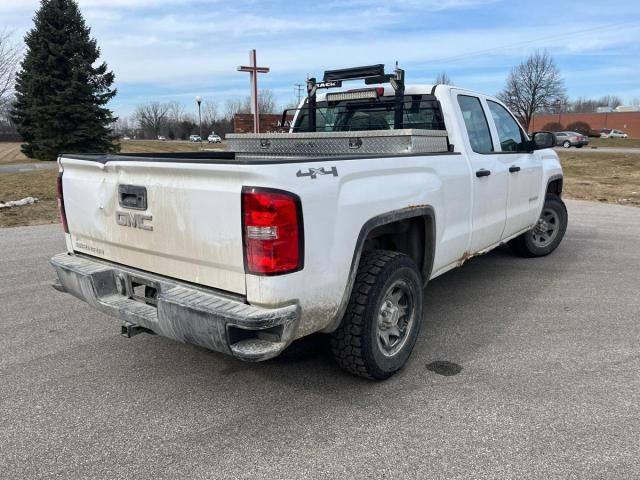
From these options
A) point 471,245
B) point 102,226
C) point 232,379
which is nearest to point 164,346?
point 232,379

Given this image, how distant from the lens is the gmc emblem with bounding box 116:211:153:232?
3.11 meters

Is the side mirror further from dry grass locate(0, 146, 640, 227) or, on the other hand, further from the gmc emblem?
dry grass locate(0, 146, 640, 227)

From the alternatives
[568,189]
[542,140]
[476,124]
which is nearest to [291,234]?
[476,124]

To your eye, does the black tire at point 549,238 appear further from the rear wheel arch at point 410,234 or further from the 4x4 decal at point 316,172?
the 4x4 decal at point 316,172

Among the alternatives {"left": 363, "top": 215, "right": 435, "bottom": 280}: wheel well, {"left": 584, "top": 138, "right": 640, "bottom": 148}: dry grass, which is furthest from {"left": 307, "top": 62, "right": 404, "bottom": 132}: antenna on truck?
{"left": 584, "top": 138, "right": 640, "bottom": 148}: dry grass

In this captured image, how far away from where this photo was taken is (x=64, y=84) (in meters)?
27.3

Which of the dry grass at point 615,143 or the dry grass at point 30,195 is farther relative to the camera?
the dry grass at point 615,143

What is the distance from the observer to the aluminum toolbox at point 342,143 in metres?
4.05

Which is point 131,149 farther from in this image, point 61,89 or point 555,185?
point 555,185

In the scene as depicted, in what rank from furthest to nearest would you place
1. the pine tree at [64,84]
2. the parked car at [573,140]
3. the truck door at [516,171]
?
the parked car at [573,140]
the pine tree at [64,84]
the truck door at [516,171]

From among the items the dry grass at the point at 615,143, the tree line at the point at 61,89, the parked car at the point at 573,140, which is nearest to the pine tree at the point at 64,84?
the tree line at the point at 61,89

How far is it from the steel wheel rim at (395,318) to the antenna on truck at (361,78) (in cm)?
192

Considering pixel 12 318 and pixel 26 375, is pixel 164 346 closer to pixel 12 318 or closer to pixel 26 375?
pixel 26 375

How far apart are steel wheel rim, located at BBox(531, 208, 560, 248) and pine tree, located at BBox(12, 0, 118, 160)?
1027 inches
